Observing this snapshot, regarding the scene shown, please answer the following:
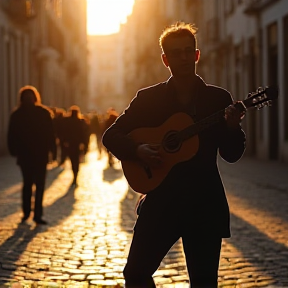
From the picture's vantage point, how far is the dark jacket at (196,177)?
13.7 ft

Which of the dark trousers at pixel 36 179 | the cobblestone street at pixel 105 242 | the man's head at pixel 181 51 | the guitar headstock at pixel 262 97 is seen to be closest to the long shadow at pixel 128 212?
the cobblestone street at pixel 105 242

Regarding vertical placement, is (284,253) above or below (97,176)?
below

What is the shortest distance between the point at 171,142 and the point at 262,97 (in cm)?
49

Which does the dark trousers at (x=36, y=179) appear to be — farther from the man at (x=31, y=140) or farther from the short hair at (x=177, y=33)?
the short hair at (x=177, y=33)

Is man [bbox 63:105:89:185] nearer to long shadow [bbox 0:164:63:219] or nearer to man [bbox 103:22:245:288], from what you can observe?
long shadow [bbox 0:164:63:219]

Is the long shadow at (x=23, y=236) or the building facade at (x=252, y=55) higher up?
the building facade at (x=252, y=55)

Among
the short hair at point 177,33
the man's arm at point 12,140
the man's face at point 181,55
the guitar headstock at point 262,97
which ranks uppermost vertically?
the man's arm at point 12,140

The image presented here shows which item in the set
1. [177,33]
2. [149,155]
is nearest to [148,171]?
[149,155]

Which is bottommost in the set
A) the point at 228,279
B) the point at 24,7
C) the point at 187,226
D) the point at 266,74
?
the point at 228,279

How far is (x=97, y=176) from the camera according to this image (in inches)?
846

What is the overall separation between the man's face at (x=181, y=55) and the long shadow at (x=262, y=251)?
273 cm

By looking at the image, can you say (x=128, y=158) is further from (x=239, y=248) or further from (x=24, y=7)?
(x=24, y=7)

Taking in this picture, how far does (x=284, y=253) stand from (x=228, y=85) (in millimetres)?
27839

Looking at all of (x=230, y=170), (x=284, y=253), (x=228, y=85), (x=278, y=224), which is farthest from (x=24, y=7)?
(x=284, y=253)
